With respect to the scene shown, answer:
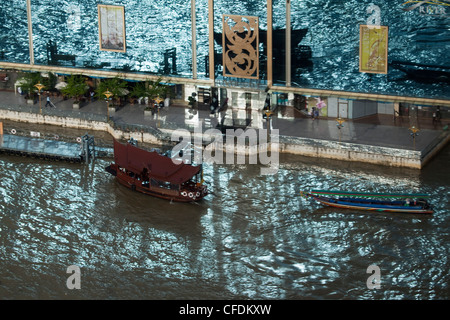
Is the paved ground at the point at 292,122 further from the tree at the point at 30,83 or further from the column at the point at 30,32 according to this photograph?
the column at the point at 30,32

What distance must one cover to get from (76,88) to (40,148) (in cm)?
1050

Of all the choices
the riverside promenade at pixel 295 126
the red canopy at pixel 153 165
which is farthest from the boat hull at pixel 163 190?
the riverside promenade at pixel 295 126

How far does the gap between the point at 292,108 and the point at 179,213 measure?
19.4 m

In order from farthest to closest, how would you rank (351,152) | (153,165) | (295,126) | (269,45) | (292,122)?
(292,122) → (269,45) → (295,126) → (351,152) → (153,165)

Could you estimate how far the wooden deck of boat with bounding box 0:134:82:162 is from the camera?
72.9m

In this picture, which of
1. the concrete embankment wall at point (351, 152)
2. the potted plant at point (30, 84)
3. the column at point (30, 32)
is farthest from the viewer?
the column at point (30, 32)

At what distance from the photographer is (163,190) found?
216 ft

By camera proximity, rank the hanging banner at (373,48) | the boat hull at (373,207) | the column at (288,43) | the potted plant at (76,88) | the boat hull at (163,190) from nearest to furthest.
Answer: the boat hull at (373,207)
the boat hull at (163,190)
the hanging banner at (373,48)
the column at (288,43)
the potted plant at (76,88)

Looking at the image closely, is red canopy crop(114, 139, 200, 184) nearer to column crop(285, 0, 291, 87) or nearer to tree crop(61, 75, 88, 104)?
tree crop(61, 75, 88, 104)

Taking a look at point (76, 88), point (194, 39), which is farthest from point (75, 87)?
point (194, 39)

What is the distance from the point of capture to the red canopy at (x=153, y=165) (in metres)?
64.9

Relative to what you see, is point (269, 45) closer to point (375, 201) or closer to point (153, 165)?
point (153, 165)

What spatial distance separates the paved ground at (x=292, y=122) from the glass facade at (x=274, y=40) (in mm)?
2938

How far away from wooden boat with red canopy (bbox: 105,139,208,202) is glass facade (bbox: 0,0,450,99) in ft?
50.3
